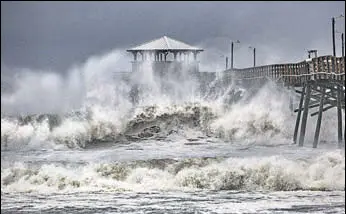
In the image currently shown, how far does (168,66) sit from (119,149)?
262 inches

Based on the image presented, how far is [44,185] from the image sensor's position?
567 inches

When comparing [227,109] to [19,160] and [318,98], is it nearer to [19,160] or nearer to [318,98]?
[318,98]

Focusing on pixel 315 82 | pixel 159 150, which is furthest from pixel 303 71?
pixel 159 150

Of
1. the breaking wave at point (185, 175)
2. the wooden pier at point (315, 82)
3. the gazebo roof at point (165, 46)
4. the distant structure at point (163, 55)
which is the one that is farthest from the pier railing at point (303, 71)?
the breaking wave at point (185, 175)

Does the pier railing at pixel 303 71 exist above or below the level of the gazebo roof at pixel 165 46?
below

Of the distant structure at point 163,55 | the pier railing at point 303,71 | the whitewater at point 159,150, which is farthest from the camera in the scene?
the distant structure at point 163,55

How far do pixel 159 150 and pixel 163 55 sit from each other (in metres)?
7.15

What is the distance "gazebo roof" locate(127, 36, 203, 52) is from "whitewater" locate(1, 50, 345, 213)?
2.84 feet

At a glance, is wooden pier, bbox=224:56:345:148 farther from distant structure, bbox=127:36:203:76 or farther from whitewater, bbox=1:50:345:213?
distant structure, bbox=127:36:203:76

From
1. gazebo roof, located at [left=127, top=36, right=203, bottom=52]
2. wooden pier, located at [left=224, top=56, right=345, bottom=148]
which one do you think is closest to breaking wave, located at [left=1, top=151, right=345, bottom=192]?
wooden pier, located at [left=224, top=56, right=345, bottom=148]

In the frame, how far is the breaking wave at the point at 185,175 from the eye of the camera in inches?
560

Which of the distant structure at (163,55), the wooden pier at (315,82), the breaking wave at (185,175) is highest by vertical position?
the distant structure at (163,55)

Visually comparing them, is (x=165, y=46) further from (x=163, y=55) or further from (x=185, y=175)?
(x=185, y=175)

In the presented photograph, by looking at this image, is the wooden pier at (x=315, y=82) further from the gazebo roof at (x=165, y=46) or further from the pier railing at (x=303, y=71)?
the gazebo roof at (x=165, y=46)
